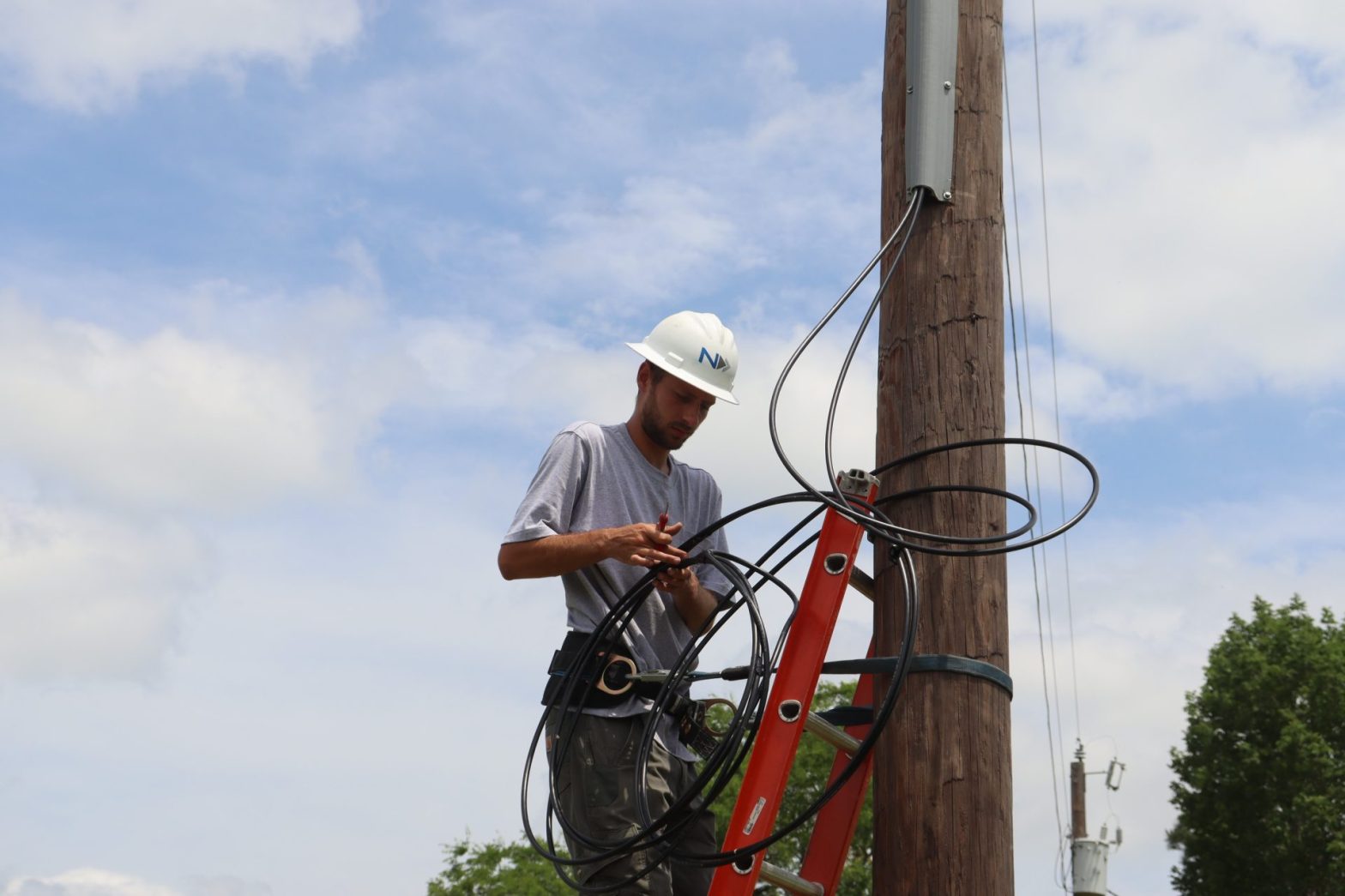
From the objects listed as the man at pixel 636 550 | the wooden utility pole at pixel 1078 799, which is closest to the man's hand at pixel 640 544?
the man at pixel 636 550

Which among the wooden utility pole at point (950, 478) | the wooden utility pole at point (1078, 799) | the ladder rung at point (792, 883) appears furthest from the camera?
the wooden utility pole at point (1078, 799)

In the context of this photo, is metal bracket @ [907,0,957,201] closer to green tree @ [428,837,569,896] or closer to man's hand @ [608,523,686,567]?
man's hand @ [608,523,686,567]

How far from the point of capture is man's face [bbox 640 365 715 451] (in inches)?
160

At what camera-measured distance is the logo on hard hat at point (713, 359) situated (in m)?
4.05

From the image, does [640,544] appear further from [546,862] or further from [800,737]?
[546,862]

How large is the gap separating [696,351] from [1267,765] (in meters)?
23.6

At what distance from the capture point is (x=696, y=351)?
4047 mm

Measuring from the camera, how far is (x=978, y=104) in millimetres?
3812

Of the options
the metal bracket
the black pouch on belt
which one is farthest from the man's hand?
the metal bracket

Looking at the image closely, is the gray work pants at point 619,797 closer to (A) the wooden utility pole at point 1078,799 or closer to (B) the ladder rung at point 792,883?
(B) the ladder rung at point 792,883

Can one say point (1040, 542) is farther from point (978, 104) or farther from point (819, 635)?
point (978, 104)

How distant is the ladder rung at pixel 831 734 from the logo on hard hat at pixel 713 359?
111 cm

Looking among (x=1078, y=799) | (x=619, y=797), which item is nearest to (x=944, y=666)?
(x=619, y=797)

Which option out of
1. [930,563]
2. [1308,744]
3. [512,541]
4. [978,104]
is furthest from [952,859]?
[1308,744]
